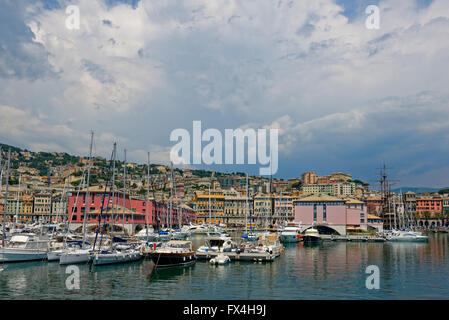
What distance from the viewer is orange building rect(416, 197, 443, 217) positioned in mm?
178375

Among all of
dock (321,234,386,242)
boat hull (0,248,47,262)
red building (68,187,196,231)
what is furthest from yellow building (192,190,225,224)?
boat hull (0,248,47,262)

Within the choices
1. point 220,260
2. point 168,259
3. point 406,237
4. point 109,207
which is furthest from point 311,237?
point 168,259

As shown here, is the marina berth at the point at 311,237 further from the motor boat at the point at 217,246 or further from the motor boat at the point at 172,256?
the motor boat at the point at 172,256

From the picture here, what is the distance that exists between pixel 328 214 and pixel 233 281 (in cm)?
6363

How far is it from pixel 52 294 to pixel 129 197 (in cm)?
5581

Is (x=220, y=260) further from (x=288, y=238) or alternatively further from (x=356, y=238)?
(x=356, y=238)

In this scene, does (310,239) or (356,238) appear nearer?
(310,239)

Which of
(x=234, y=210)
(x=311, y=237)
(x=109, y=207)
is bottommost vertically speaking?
(x=311, y=237)

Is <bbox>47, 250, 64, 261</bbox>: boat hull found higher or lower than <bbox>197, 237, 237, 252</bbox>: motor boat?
lower

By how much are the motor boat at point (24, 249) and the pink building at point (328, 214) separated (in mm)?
61303

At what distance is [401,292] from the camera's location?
26703 mm

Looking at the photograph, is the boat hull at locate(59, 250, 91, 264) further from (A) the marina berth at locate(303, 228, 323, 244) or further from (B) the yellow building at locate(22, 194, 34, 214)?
(B) the yellow building at locate(22, 194, 34, 214)

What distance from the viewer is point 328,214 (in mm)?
89250

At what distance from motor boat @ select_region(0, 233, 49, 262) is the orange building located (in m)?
178
